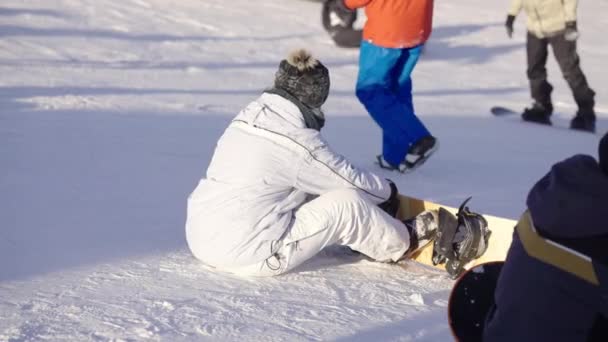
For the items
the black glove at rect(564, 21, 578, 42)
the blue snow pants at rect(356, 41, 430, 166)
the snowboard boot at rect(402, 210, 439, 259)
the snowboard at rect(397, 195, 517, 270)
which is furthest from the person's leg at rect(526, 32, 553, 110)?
the snowboard boot at rect(402, 210, 439, 259)

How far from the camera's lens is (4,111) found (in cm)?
702

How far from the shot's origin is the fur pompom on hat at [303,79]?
3967mm

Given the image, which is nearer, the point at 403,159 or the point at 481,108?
the point at 403,159

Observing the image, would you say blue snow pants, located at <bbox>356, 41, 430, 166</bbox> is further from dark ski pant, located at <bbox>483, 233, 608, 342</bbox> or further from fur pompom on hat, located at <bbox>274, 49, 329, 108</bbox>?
dark ski pant, located at <bbox>483, 233, 608, 342</bbox>

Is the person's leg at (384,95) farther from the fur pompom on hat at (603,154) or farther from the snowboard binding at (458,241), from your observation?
the fur pompom on hat at (603,154)

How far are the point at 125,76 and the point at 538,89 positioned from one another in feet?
12.6

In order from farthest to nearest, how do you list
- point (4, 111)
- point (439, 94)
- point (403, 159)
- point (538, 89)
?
point (439, 94) < point (538, 89) < point (4, 111) < point (403, 159)

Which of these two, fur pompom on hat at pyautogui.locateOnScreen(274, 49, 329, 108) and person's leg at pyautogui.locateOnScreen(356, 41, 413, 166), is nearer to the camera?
fur pompom on hat at pyautogui.locateOnScreen(274, 49, 329, 108)

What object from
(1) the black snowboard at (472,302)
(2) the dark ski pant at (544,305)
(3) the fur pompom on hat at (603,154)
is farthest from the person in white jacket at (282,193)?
(3) the fur pompom on hat at (603,154)

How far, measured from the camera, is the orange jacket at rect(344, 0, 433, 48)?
20.5 feet

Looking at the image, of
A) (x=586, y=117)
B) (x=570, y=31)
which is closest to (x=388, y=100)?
(x=570, y=31)

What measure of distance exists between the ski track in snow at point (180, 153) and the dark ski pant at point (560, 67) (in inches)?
16.9

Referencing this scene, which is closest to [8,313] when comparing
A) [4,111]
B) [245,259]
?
[245,259]

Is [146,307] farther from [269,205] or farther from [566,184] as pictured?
[566,184]
